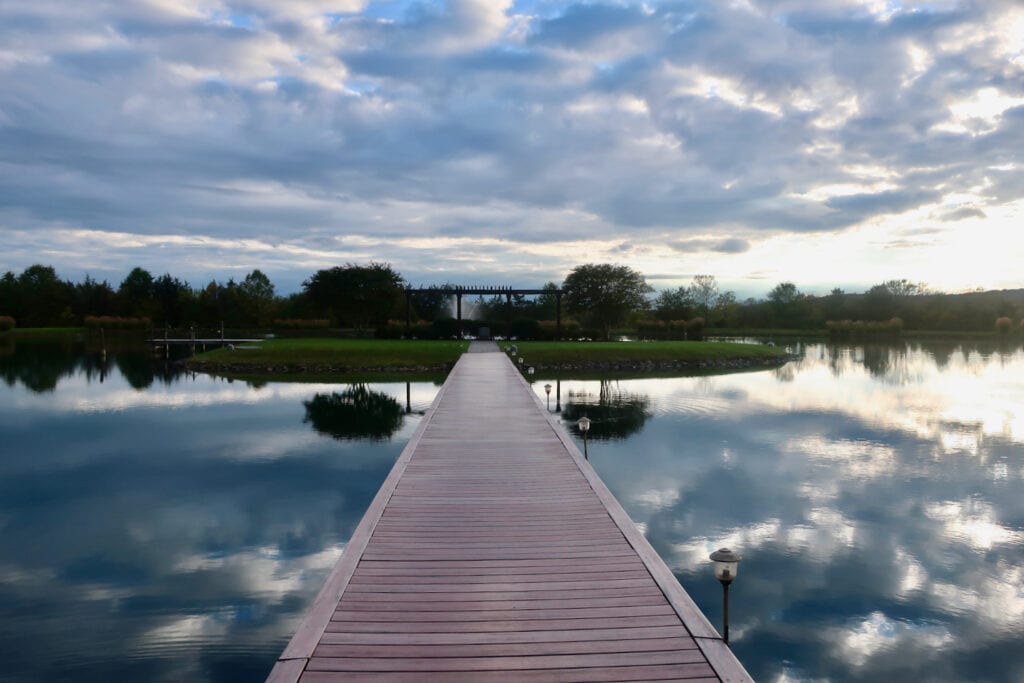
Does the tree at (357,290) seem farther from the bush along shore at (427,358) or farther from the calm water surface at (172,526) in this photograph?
the calm water surface at (172,526)

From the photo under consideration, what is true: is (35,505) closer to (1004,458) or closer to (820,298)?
(1004,458)

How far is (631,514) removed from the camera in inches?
322

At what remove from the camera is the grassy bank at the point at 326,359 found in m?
26.5

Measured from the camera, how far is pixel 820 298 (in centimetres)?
6462

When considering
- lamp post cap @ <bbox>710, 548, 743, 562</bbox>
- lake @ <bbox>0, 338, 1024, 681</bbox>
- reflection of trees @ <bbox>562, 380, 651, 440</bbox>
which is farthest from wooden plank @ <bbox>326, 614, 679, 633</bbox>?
reflection of trees @ <bbox>562, 380, 651, 440</bbox>

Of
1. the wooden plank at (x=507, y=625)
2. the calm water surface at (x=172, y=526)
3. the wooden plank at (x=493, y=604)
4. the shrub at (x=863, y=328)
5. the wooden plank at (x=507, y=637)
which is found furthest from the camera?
the shrub at (x=863, y=328)

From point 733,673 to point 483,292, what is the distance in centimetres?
3257

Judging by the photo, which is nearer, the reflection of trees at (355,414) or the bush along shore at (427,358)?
the reflection of trees at (355,414)

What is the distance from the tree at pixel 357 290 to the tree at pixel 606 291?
10059 millimetres

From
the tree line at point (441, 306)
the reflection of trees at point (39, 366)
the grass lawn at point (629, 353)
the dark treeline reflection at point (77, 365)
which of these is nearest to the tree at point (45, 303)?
the tree line at point (441, 306)

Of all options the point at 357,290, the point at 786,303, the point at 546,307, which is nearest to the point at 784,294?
the point at 786,303

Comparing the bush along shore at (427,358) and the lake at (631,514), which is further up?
the bush along shore at (427,358)

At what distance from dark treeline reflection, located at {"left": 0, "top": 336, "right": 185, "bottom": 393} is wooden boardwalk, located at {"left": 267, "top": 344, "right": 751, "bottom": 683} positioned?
60.3 ft

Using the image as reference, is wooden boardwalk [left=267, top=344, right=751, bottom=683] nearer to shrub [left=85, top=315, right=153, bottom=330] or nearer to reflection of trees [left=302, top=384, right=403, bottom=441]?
reflection of trees [left=302, top=384, right=403, bottom=441]
